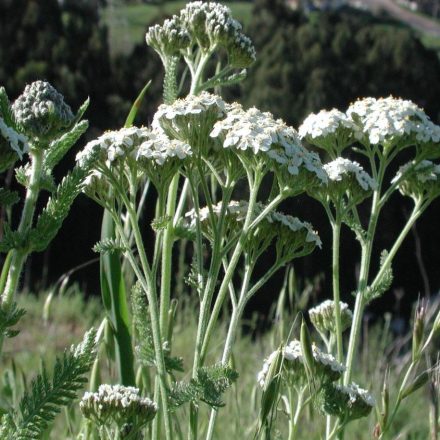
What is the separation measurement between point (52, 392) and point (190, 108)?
0.60 meters

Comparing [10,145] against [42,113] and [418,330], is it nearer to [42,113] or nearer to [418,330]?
[42,113]

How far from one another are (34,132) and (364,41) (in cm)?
2797

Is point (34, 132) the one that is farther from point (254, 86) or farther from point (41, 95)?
point (254, 86)

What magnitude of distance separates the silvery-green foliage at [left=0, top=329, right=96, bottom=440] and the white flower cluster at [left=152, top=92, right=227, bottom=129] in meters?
0.50

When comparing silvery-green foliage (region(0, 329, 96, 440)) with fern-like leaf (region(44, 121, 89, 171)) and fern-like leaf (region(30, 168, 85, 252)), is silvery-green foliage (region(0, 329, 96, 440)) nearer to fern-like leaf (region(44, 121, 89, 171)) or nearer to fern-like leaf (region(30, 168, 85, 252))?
fern-like leaf (region(30, 168, 85, 252))

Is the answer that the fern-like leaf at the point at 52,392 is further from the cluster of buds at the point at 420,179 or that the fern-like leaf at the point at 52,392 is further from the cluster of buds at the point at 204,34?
the cluster of buds at the point at 420,179

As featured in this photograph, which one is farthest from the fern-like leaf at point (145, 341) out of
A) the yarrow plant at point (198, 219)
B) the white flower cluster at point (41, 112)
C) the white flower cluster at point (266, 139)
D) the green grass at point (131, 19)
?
the green grass at point (131, 19)

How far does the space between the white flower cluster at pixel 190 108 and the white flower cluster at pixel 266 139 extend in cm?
3

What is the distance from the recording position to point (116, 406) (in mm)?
1566

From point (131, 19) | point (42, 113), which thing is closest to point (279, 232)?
point (42, 113)

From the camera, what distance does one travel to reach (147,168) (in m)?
1.75

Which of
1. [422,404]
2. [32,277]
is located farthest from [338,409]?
[32,277]

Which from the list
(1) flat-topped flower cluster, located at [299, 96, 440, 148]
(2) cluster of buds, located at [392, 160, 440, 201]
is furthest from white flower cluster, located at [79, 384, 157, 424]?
(2) cluster of buds, located at [392, 160, 440, 201]

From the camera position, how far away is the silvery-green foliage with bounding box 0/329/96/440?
4.56ft
